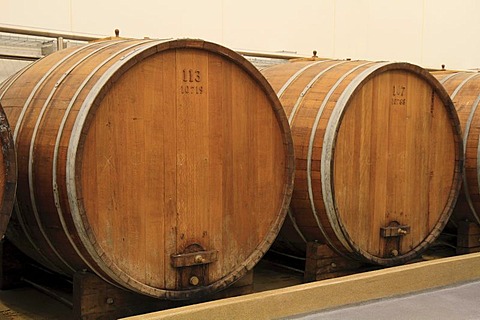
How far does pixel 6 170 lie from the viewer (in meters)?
Result: 2.01

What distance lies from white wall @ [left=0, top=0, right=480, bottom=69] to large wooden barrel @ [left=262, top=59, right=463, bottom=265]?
40.4 inches

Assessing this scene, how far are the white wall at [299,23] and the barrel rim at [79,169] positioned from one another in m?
1.49

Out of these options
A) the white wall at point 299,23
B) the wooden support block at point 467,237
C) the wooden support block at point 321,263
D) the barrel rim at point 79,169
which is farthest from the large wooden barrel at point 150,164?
the wooden support block at point 467,237

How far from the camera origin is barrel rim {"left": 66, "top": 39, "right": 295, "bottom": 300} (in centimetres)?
217

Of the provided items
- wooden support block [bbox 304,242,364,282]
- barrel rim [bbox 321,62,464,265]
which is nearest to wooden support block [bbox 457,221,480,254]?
barrel rim [bbox 321,62,464,265]

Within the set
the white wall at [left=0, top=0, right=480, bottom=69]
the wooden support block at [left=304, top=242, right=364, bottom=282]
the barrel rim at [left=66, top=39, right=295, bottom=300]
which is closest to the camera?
the barrel rim at [left=66, top=39, right=295, bottom=300]

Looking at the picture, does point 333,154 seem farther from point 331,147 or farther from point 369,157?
point 369,157

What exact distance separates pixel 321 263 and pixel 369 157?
56cm

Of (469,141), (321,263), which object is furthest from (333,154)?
(469,141)

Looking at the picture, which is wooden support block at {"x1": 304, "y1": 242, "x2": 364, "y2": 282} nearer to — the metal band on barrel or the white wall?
the metal band on barrel

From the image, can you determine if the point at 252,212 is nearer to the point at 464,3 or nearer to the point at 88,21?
the point at 88,21

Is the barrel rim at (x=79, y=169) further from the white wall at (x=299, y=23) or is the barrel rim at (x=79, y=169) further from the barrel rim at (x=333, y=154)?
the white wall at (x=299, y=23)

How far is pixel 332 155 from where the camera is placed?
9.50ft

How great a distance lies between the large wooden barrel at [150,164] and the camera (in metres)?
2.25
